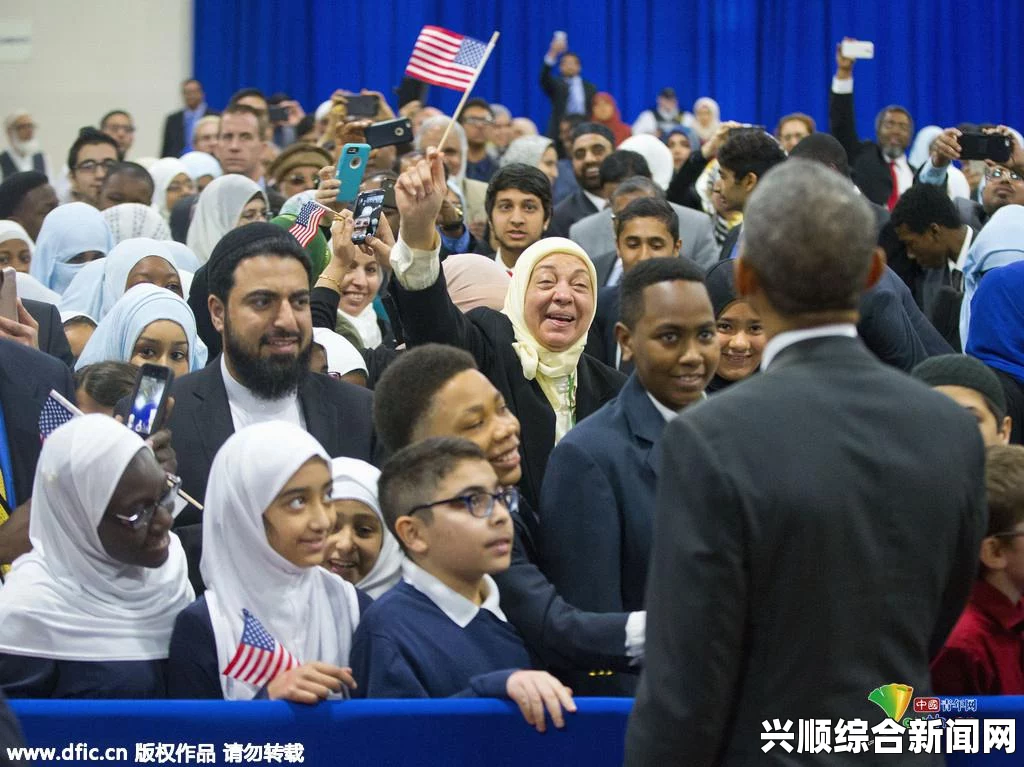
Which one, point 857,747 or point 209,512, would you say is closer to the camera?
point 857,747

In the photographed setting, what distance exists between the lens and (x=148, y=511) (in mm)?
2889

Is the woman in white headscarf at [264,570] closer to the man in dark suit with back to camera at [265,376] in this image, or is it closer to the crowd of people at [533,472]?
the crowd of people at [533,472]

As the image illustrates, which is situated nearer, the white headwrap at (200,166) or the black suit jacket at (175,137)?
the white headwrap at (200,166)

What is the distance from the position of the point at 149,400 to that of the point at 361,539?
571 millimetres

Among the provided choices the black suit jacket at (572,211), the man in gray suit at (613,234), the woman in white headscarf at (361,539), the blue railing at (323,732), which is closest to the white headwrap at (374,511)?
the woman in white headscarf at (361,539)

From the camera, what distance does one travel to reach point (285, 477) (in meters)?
2.93

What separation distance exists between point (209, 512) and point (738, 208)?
3.34m

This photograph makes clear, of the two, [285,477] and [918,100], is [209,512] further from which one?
[918,100]

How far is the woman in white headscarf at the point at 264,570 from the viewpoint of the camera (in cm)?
283

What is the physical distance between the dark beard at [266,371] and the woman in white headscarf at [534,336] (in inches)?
11.6

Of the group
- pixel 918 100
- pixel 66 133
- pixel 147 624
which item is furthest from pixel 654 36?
pixel 147 624

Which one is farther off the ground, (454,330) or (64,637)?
(454,330)

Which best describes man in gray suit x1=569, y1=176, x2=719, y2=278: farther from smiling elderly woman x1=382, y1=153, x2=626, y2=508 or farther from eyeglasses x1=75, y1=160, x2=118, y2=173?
eyeglasses x1=75, y1=160, x2=118, y2=173

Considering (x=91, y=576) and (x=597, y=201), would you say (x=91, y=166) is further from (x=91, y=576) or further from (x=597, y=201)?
(x=91, y=576)
